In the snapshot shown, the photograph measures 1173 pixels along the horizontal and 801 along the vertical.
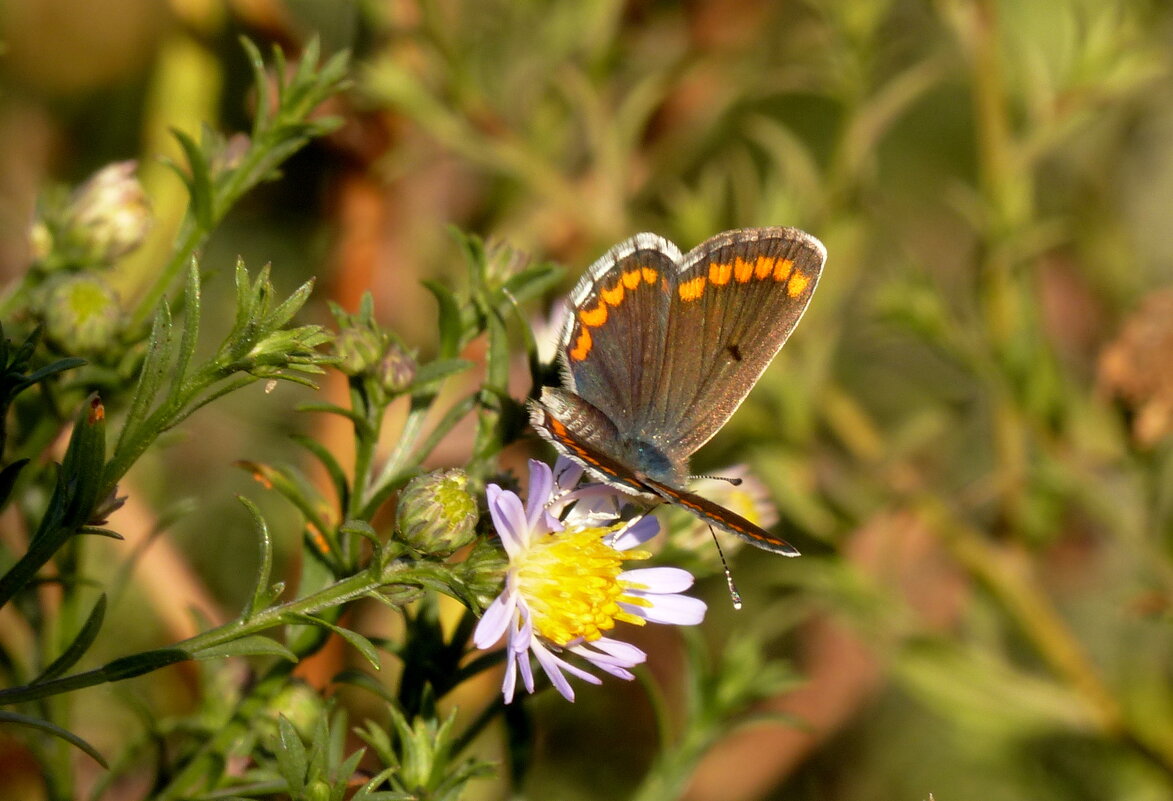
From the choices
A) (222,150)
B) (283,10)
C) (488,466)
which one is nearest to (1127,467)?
(488,466)

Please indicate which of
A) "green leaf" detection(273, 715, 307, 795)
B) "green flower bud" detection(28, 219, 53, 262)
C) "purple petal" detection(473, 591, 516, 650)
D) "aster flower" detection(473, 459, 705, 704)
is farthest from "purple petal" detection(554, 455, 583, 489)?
"green flower bud" detection(28, 219, 53, 262)

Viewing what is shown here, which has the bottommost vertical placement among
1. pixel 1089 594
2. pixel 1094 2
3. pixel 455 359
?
pixel 1089 594

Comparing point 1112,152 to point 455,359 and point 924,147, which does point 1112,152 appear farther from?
point 455,359

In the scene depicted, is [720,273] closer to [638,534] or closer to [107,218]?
[638,534]

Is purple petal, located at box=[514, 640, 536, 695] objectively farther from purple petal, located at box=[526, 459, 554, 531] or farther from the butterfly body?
the butterfly body

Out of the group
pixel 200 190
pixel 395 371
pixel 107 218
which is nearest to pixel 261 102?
pixel 200 190

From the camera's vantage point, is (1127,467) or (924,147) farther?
(924,147)

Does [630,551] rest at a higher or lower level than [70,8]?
lower

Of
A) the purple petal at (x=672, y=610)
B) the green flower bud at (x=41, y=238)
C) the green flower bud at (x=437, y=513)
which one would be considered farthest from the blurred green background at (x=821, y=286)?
the green flower bud at (x=437, y=513)
